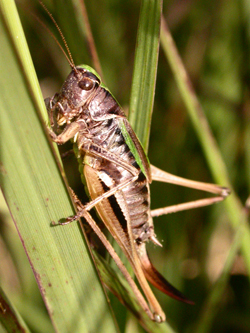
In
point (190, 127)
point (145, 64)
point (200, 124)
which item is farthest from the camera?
point (190, 127)

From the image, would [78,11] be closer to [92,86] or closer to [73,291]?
[92,86]

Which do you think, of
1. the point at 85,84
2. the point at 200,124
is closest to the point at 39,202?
the point at 85,84

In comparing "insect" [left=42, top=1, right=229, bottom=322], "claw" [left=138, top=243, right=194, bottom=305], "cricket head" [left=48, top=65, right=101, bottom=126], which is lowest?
"claw" [left=138, top=243, right=194, bottom=305]

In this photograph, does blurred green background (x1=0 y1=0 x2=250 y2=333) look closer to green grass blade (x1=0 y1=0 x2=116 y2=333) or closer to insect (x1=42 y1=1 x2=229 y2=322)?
insect (x1=42 y1=1 x2=229 y2=322)

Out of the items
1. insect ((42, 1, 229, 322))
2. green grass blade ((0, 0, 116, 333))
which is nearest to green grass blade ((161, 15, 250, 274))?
insect ((42, 1, 229, 322))

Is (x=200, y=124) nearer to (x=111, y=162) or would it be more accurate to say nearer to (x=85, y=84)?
(x=111, y=162)
